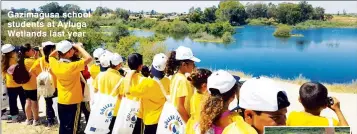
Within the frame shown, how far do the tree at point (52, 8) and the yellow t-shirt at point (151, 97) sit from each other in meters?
2.09

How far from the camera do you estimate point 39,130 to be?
5.14 m

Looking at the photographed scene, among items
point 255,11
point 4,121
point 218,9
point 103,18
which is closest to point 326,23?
point 255,11

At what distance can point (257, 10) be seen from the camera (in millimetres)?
6402

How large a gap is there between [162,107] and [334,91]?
4.82m

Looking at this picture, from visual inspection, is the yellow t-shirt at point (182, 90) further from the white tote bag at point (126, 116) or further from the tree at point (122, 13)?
the tree at point (122, 13)

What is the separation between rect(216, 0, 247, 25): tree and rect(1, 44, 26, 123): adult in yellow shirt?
2757 millimetres

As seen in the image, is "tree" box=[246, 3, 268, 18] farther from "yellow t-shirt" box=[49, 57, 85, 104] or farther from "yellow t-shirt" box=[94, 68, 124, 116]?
→ "yellow t-shirt" box=[49, 57, 85, 104]

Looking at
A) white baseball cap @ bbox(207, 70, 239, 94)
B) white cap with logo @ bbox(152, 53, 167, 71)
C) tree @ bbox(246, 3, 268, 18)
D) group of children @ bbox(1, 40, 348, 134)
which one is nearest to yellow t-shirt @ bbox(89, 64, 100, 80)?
group of children @ bbox(1, 40, 348, 134)

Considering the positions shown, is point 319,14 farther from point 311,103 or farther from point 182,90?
point 311,103

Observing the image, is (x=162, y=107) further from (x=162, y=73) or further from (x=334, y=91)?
(x=334, y=91)

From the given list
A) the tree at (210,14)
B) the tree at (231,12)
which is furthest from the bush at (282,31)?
the tree at (210,14)

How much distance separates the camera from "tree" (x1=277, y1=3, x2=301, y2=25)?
240 inches

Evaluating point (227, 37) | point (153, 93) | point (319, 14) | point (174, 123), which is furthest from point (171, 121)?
point (227, 37)

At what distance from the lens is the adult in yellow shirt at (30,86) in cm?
520
